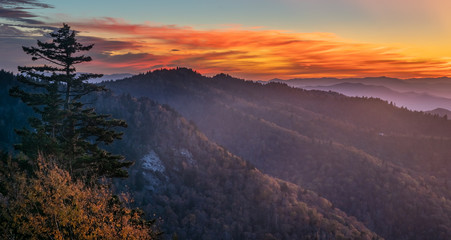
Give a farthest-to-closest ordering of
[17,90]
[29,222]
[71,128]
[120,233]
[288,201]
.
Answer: [288,201] → [71,128] → [17,90] → [120,233] → [29,222]

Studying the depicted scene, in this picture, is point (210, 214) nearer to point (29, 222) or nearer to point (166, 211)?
point (166, 211)

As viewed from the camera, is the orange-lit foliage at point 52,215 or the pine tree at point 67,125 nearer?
the orange-lit foliage at point 52,215

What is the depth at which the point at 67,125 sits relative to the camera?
94.5 feet

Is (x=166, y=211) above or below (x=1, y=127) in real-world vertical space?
below

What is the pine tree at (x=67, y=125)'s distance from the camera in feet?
86.9

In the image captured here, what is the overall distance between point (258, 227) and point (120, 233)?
169 metres

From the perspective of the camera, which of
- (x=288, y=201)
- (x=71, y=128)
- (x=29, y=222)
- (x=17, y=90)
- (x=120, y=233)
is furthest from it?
(x=288, y=201)

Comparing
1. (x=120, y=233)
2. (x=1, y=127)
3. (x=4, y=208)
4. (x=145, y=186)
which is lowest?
(x=145, y=186)

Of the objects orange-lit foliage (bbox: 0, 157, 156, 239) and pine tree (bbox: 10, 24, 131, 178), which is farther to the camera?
pine tree (bbox: 10, 24, 131, 178)

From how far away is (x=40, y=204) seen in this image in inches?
827

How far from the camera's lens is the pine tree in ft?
86.9

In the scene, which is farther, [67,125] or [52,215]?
[67,125]

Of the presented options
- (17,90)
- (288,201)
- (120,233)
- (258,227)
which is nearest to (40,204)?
(120,233)

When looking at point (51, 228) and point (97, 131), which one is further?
point (97, 131)
